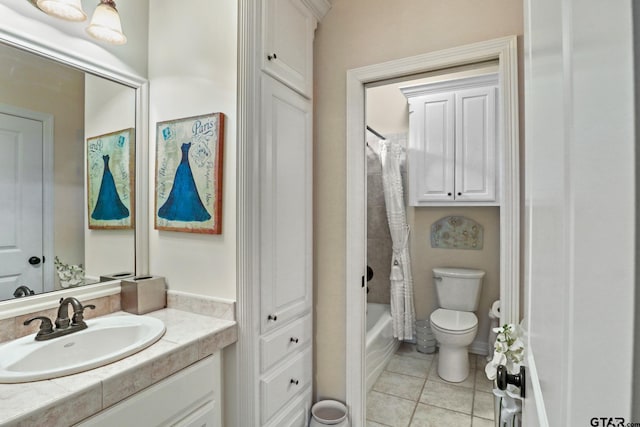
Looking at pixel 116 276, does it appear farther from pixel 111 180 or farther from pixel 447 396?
pixel 447 396

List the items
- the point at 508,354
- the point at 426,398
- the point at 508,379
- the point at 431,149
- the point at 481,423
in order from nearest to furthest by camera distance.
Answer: the point at 508,379 < the point at 508,354 < the point at 481,423 < the point at 426,398 < the point at 431,149

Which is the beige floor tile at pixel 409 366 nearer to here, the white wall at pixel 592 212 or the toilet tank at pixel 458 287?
the toilet tank at pixel 458 287

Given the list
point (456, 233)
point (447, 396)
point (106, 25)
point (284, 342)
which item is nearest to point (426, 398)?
point (447, 396)

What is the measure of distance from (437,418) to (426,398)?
8.8 inches

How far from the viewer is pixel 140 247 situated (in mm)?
1710

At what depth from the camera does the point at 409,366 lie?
108 inches

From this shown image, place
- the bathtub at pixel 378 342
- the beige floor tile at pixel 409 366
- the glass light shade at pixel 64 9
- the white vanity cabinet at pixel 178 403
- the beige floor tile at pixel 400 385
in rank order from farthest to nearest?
the beige floor tile at pixel 409 366 < the bathtub at pixel 378 342 < the beige floor tile at pixel 400 385 < the glass light shade at pixel 64 9 < the white vanity cabinet at pixel 178 403

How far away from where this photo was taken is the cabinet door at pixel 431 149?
2.83 meters

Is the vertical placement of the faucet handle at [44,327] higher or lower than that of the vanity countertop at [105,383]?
higher

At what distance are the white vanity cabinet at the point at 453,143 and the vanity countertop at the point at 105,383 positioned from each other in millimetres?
2191

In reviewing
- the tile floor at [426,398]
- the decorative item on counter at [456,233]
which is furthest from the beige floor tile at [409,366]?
the decorative item on counter at [456,233]

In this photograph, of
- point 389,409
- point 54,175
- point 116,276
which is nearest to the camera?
point 54,175

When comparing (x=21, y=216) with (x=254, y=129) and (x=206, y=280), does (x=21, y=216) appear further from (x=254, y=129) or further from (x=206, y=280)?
(x=254, y=129)

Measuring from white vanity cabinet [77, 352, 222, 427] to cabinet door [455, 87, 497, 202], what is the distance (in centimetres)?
233
